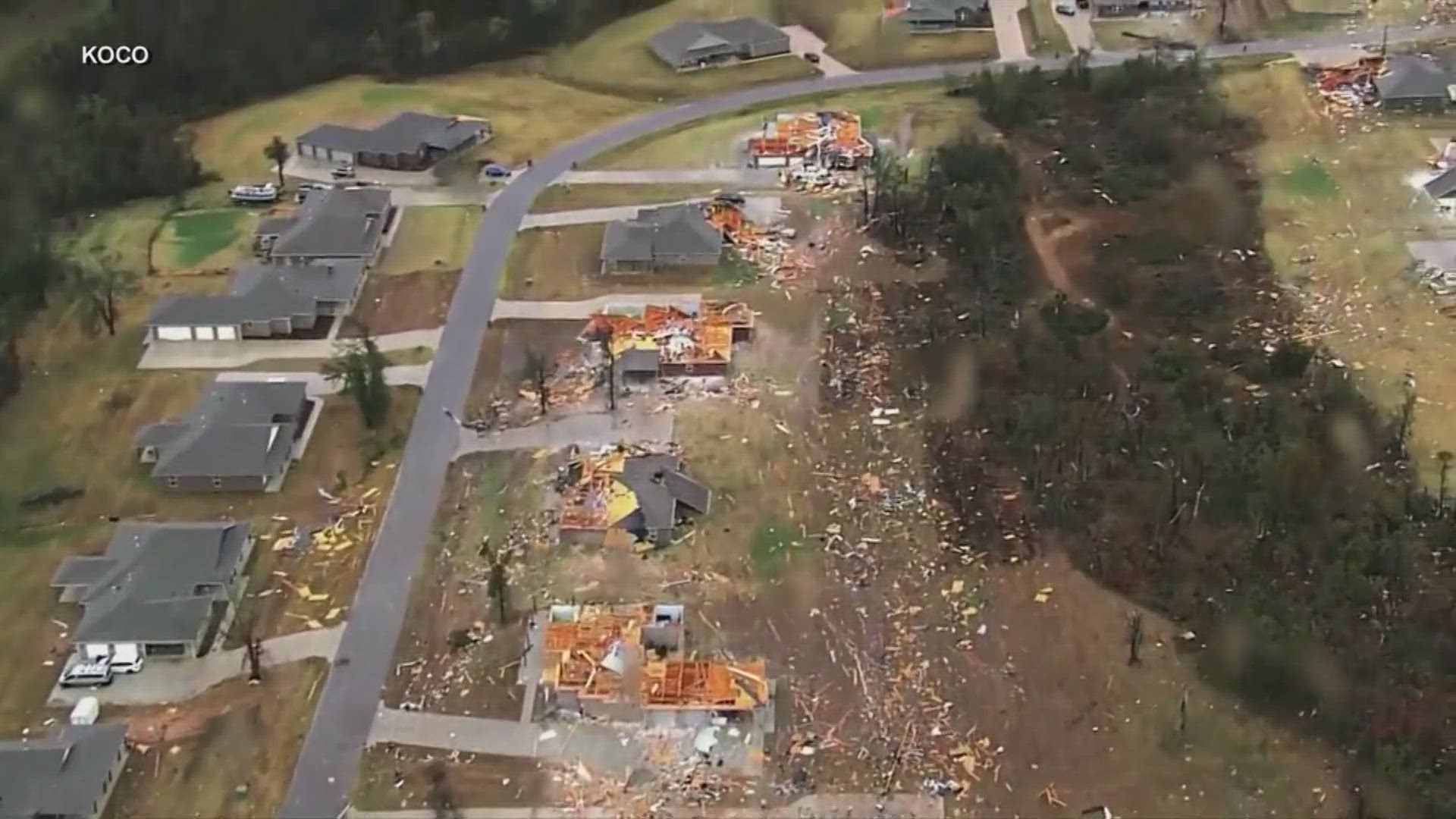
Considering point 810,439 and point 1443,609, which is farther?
point 810,439

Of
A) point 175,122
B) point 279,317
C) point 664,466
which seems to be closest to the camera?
point 664,466

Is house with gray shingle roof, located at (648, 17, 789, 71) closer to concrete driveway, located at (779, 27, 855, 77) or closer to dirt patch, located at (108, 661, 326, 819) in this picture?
concrete driveway, located at (779, 27, 855, 77)

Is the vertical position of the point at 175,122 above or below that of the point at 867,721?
above

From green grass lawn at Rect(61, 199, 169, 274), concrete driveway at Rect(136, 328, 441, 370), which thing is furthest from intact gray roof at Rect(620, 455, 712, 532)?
green grass lawn at Rect(61, 199, 169, 274)

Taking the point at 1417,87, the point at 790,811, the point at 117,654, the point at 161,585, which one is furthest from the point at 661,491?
the point at 1417,87

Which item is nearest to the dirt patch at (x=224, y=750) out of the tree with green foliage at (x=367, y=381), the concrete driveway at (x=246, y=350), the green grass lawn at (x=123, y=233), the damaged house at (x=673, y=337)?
the tree with green foliage at (x=367, y=381)

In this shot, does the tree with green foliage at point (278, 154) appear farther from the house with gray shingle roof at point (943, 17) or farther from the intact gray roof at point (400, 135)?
the house with gray shingle roof at point (943, 17)

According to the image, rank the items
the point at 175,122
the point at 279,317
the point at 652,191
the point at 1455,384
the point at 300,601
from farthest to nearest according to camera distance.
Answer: the point at 175,122 < the point at 652,191 < the point at 279,317 < the point at 1455,384 < the point at 300,601

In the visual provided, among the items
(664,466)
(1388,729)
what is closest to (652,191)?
(664,466)

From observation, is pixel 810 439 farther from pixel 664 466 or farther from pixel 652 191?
pixel 652 191
